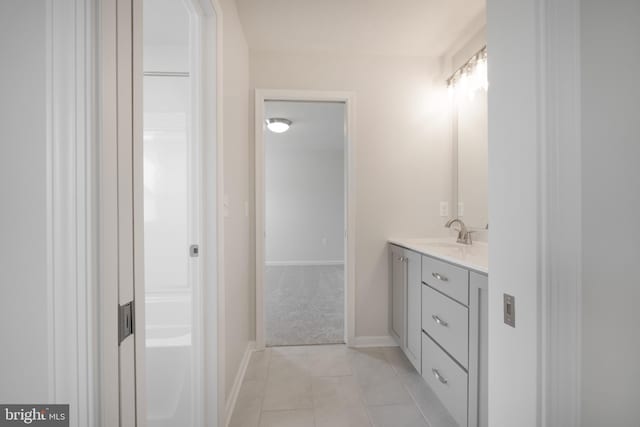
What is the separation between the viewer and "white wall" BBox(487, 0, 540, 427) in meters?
0.55

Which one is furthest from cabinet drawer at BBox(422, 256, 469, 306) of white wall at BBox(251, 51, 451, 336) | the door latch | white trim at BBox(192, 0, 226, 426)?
the door latch

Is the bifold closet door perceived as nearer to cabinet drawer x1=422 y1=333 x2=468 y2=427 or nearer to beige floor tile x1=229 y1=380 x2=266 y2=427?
beige floor tile x1=229 y1=380 x2=266 y2=427

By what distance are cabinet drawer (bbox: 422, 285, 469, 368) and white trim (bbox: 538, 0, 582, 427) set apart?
80cm

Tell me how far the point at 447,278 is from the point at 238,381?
1482 millimetres

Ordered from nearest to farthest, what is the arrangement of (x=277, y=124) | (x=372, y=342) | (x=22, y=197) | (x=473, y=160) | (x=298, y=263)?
(x=22, y=197) < (x=473, y=160) < (x=372, y=342) < (x=277, y=124) < (x=298, y=263)

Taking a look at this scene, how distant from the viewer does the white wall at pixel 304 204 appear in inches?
246

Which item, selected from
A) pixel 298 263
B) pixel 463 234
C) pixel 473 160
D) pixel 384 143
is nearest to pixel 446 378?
pixel 463 234

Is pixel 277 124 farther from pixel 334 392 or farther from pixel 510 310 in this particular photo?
pixel 510 310

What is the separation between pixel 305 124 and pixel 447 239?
3091 mm

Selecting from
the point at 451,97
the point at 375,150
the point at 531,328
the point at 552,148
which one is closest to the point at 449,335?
the point at 531,328

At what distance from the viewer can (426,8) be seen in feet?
6.11

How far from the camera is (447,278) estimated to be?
1.46 m

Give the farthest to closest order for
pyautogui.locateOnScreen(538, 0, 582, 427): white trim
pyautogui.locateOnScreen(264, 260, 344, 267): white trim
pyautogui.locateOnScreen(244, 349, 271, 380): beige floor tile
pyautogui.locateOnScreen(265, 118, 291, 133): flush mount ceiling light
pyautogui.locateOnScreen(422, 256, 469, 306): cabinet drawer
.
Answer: pyautogui.locateOnScreen(264, 260, 344, 267): white trim
pyautogui.locateOnScreen(265, 118, 291, 133): flush mount ceiling light
pyautogui.locateOnScreen(244, 349, 271, 380): beige floor tile
pyautogui.locateOnScreen(422, 256, 469, 306): cabinet drawer
pyautogui.locateOnScreen(538, 0, 582, 427): white trim

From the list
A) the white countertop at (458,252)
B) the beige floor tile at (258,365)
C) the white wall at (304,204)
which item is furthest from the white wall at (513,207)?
the white wall at (304,204)
